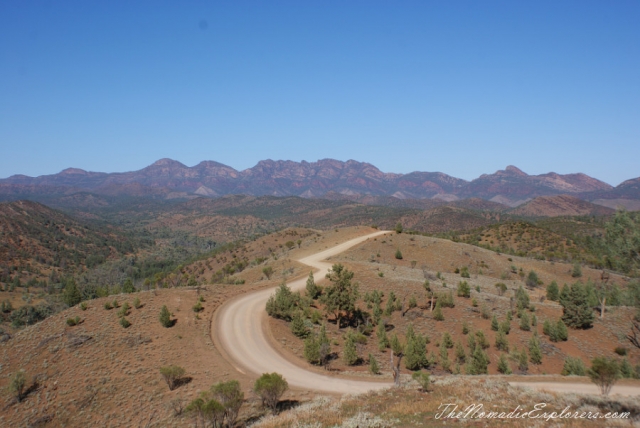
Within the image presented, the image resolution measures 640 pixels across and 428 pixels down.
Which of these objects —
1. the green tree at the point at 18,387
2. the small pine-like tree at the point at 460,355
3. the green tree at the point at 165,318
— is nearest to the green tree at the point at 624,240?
the small pine-like tree at the point at 460,355

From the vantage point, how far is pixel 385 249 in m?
54.0

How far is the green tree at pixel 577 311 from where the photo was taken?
28969mm

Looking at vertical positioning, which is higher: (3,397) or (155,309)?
(155,309)

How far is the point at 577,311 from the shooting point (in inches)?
1153

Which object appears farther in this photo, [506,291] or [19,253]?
[19,253]

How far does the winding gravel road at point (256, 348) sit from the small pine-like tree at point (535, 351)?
13.2m

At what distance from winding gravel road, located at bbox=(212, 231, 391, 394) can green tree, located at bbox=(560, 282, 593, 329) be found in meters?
21.5

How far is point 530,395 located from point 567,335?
17.9 m

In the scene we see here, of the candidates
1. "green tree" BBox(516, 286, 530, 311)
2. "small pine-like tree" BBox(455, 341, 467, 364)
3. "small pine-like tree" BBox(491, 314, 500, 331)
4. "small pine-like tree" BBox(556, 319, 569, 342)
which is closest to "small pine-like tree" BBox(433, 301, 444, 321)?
"small pine-like tree" BBox(491, 314, 500, 331)

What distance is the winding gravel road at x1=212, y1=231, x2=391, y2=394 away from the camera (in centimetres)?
1856

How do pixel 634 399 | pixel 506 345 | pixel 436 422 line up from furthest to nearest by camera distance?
pixel 506 345, pixel 634 399, pixel 436 422

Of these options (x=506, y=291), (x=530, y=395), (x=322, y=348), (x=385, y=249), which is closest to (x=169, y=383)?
(x=322, y=348)

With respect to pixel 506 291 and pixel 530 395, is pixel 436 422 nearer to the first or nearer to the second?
pixel 530 395

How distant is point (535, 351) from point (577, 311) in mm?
8791
